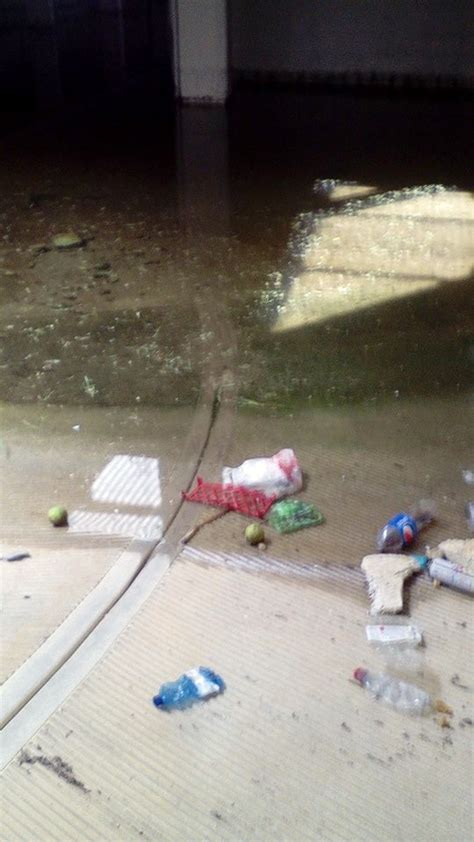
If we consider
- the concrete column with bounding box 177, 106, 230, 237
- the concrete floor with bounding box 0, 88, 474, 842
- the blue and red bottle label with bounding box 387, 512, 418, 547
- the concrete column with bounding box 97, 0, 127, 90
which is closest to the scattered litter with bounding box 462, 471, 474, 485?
the concrete floor with bounding box 0, 88, 474, 842

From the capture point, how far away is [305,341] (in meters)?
3.28

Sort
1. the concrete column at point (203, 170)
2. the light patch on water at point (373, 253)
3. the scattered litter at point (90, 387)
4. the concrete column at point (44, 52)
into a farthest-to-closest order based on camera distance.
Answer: the concrete column at point (44, 52) → the concrete column at point (203, 170) → the light patch on water at point (373, 253) → the scattered litter at point (90, 387)

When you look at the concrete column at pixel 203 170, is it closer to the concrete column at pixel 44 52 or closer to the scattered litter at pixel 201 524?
the concrete column at pixel 44 52

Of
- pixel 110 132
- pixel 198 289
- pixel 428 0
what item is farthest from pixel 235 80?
pixel 198 289

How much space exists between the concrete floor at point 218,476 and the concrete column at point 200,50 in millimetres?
3114

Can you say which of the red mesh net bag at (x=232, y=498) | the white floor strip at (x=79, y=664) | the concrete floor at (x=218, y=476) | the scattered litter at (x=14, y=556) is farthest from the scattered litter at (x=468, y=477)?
the scattered litter at (x=14, y=556)

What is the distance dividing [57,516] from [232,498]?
52cm

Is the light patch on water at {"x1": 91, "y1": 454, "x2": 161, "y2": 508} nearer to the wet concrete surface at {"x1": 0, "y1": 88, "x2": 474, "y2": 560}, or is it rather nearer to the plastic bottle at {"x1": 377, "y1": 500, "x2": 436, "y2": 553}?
the wet concrete surface at {"x1": 0, "y1": 88, "x2": 474, "y2": 560}

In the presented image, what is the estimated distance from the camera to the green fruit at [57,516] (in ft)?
7.24

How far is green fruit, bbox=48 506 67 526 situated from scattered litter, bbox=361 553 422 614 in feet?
2.83

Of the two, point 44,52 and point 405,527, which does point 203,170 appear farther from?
point 44,52

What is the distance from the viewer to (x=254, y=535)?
2.13 metres

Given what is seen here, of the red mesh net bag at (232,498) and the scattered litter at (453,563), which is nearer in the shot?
the scattered litter at (453,563)

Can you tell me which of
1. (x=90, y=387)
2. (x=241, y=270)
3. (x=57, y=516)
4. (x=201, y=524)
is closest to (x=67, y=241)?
(x=241, y=270)
